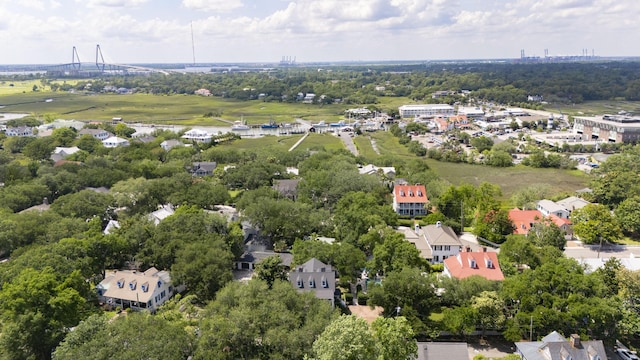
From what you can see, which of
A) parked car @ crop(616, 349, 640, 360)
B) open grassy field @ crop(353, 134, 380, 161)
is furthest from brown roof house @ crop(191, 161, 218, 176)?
parked car @ crop(616, 349, 640, 360)

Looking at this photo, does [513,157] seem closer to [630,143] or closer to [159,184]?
[630,143]

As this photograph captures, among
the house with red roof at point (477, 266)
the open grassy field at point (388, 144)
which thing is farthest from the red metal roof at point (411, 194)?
the open grassy field at point (388, 144)

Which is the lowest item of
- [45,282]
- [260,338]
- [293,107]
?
[260,338]

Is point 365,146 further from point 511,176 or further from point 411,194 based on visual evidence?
point 411,194

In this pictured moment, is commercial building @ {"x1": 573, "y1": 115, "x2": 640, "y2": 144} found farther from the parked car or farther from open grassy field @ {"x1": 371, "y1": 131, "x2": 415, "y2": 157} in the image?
the parked car

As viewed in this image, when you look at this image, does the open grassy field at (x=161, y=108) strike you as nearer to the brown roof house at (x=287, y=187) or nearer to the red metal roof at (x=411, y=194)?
the brown roof house at (x=287, y=187)

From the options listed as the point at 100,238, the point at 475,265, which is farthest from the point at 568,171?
the point at 100,238
